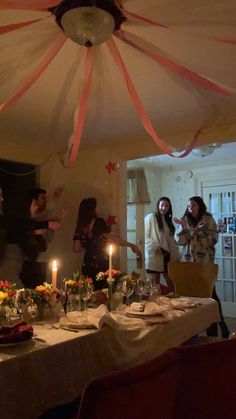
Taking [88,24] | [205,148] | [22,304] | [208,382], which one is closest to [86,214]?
[205,148]

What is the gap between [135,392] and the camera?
0.78 metres

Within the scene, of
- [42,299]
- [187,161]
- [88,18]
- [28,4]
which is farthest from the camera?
[187,161]

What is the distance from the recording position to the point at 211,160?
484 centimetres

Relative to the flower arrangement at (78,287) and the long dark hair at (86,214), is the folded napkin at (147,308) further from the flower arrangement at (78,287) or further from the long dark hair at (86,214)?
the long dark hair at (86,214)

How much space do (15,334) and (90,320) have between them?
0.37m

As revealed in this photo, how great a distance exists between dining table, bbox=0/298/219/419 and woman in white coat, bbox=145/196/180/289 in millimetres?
2006

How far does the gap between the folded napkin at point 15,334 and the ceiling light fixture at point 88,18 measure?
1179 mm

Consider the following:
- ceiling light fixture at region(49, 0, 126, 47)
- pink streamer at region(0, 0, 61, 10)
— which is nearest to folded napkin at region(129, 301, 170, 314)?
ceiling light fixture at region(49, 0, 126, 47)

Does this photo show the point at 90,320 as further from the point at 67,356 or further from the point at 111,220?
the point at 111,220

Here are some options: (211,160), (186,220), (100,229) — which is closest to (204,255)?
(186,220)

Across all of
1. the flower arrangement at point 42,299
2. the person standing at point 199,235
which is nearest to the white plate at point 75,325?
the flower arrangement at point 42,299

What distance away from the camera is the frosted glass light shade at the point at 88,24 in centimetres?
139

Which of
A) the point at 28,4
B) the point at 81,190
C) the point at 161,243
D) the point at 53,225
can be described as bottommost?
the point at 161,243

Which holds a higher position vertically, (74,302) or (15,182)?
(15,182)
